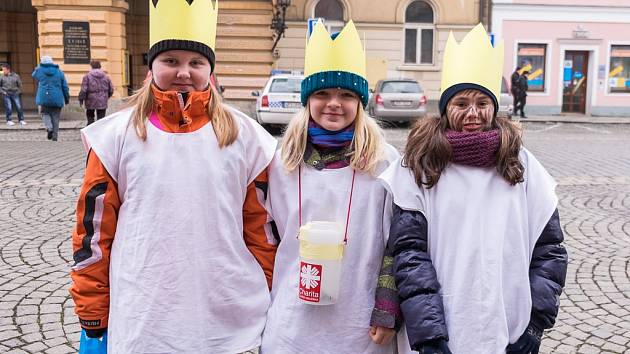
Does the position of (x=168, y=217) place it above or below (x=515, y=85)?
below

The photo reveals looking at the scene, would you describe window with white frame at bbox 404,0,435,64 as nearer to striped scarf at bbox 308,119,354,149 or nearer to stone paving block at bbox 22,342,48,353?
stone paving block at bbox 22,342,48,353

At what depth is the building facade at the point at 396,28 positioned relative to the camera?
23.1 meters

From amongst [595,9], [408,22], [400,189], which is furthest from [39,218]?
[595,9]

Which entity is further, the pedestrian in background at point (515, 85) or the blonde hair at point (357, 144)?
the pedestrian in background at point (515, 85)

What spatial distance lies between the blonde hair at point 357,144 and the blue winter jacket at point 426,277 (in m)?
0.22

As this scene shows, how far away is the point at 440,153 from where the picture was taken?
229 cm

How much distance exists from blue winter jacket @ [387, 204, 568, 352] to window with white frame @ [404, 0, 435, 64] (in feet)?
72.5

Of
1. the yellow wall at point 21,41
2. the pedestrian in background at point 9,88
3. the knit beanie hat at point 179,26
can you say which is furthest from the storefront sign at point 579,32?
the knit beanie hat at point 179,26

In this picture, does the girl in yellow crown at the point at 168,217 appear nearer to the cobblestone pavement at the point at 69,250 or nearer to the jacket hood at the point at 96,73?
the cobblestone pavement at the point at 69,250

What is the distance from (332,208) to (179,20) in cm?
87

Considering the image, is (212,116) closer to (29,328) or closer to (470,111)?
(470,111)

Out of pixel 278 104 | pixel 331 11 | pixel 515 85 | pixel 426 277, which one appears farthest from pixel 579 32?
pixel 426 277

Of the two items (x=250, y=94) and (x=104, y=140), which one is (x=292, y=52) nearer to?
(x=250, y=94)

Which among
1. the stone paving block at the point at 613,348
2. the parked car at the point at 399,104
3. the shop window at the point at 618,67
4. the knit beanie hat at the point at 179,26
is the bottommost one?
the stone paving block at the point at 613,348
